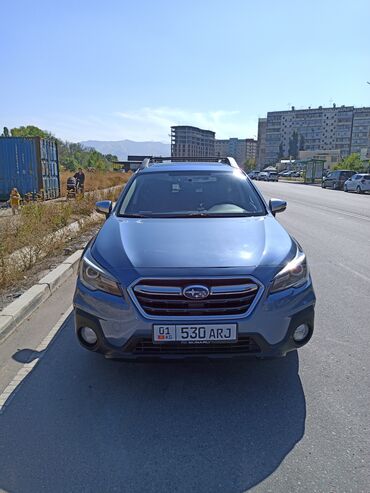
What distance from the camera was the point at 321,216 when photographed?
14.4 meters

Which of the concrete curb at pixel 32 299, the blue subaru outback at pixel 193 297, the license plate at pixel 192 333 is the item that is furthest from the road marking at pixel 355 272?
the concrete curb at pixel 32 299

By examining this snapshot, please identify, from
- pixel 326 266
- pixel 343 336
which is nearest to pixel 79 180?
pixel 326 266

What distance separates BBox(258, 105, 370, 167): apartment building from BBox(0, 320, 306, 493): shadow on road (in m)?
159

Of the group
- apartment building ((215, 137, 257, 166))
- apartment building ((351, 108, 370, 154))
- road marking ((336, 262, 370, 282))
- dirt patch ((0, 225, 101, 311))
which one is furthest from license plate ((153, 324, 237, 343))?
apartment building ((215, 137, 257, 166))

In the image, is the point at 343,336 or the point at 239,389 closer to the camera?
the point at 239,389

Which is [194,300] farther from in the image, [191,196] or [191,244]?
[191,196]

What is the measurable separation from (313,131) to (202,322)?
6724 inches

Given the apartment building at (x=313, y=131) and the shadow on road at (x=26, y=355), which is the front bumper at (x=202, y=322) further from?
the apartment building at (x=313, y=131)

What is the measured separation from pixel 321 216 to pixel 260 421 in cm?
1261

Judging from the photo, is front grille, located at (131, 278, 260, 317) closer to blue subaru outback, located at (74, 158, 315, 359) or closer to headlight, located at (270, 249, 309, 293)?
blue subaru outback, located at (74, 158, 315, 359)

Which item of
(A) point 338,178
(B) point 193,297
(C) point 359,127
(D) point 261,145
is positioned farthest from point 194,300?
(D) point 261,145

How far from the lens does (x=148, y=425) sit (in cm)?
272

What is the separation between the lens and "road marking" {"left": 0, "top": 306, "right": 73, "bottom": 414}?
121 inches

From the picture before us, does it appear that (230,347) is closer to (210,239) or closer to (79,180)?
(210,239)
